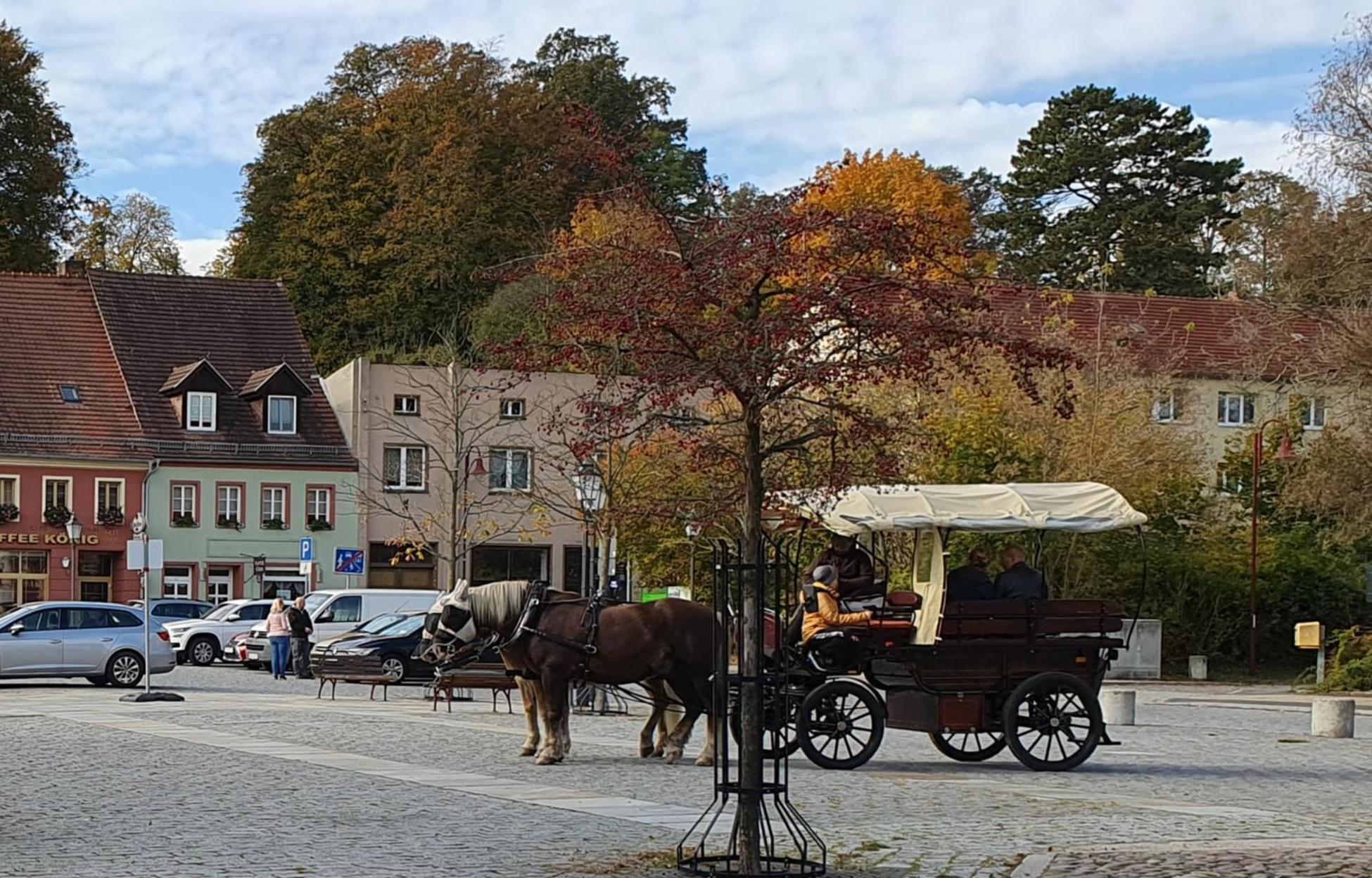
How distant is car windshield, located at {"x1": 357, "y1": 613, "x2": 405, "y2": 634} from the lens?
128 ft

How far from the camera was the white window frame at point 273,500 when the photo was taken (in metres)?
67.1

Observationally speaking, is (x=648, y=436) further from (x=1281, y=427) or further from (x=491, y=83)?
(x=491, y=83)

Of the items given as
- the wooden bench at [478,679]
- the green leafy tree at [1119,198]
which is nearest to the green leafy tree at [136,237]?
the green leafy tree at [1119,198]

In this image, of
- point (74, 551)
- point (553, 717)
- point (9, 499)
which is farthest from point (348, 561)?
point (553, 717)

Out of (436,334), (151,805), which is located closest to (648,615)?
(151,805)

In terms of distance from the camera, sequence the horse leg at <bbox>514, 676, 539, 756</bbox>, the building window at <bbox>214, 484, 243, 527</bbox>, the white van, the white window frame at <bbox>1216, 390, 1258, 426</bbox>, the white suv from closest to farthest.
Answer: the horse leg at <bbox>514, 676, 539, 756</bbox>
the white van
the white suv
the building window at <bbox>214, 484, 243, 527</bbox>
the white window frame at <bbox>1216, 390, 1258, 426</bbox>

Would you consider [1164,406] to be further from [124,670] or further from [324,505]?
[124,670]

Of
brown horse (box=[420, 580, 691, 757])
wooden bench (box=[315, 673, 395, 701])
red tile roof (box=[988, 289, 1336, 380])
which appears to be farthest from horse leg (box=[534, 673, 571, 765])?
wooden bench (box=[315, 673, 395, 701])

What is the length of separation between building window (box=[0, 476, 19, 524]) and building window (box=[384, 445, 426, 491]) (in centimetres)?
1165

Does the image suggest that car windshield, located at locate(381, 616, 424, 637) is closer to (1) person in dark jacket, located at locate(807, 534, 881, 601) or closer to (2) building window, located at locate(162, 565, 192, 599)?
(1) person in dark jacket, located at locate(807, 534, 881, 601)

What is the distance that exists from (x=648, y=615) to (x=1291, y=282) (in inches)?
984

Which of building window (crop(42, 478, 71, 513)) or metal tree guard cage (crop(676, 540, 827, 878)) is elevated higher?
building window (crop(42, 478, 71, 513))

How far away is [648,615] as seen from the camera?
2031 cm

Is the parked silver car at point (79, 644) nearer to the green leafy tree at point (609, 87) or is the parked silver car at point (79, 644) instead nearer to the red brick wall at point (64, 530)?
the red brick wall at point (64, 530)
